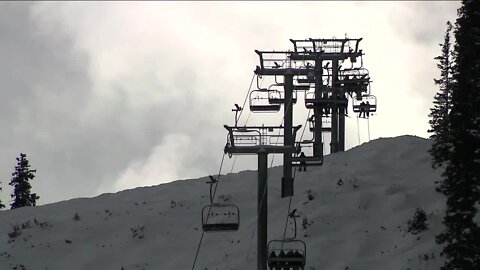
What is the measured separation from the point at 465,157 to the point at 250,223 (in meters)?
12.9

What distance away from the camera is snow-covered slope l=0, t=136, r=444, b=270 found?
34.4 metres

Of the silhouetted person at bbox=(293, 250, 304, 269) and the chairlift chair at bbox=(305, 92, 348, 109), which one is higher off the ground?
the chairlift chair at bbox=(305, 92, 348, 109)

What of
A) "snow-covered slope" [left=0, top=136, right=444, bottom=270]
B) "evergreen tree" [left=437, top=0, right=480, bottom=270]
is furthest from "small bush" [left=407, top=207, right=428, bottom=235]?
"evergreen tree" [left=437, top=0, right=480, bottom=270]

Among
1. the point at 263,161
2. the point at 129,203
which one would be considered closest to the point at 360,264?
the point at 263,161

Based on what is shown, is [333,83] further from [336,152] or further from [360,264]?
[360,264]

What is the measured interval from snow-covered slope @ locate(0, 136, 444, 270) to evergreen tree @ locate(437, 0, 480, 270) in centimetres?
381

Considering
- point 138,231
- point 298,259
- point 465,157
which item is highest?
point 138,231

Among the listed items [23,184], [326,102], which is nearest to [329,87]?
[326,102]

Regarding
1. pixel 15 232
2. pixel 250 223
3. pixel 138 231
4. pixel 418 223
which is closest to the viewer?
pixel 418 223

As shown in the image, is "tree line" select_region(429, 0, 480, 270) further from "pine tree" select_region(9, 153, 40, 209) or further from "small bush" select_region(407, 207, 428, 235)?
"pine tree" select_region(9, 153, 40, 209)

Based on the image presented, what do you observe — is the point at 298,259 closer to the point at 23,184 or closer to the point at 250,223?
the point at 250,223

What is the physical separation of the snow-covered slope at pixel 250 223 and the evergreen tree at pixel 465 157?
381 cm

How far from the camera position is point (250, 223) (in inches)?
1545

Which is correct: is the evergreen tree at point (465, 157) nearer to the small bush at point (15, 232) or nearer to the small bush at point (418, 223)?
the small bush at point (418, 223)
